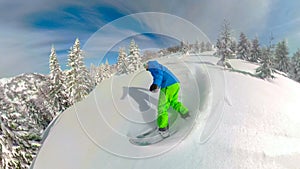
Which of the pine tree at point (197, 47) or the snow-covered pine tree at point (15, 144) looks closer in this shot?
the pine tree at point (197, 47)

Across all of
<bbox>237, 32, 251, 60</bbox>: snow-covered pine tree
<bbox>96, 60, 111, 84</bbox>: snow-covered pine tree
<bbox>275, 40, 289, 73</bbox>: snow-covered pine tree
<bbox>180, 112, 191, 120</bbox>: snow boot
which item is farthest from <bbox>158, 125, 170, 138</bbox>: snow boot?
<bbox>275, 40, 289, 73</bbox>: snow-covered pine tree

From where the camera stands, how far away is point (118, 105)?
8336mm

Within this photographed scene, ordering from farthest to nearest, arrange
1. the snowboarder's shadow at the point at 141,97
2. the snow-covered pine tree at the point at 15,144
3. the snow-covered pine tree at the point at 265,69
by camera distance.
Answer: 1. the snow-covered pine tree at the point at 265,69
2. the snow-covered pine tree at the point at 15,144
3. the snowboarder's shadow at the point at 141,97

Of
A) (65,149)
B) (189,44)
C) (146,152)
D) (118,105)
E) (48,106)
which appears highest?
(189,44)

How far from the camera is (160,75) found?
7.27m

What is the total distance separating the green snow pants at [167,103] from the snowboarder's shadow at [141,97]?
1.11m

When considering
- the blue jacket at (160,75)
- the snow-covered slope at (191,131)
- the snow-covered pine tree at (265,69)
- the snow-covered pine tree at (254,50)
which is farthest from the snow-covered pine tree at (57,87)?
the snow-covered pine tree at (254,50)

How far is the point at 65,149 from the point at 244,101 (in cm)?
753

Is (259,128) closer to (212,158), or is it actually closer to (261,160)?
(261,160)

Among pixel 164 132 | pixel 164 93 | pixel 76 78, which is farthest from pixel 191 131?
pixel 76 78

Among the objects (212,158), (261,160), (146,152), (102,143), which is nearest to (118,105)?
(102,143)

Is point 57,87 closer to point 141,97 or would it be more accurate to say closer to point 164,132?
point 141,97

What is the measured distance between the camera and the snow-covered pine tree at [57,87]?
36.0 metres

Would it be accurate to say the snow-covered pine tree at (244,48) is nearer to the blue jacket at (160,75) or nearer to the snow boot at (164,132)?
the blue jacket at (160,75)
